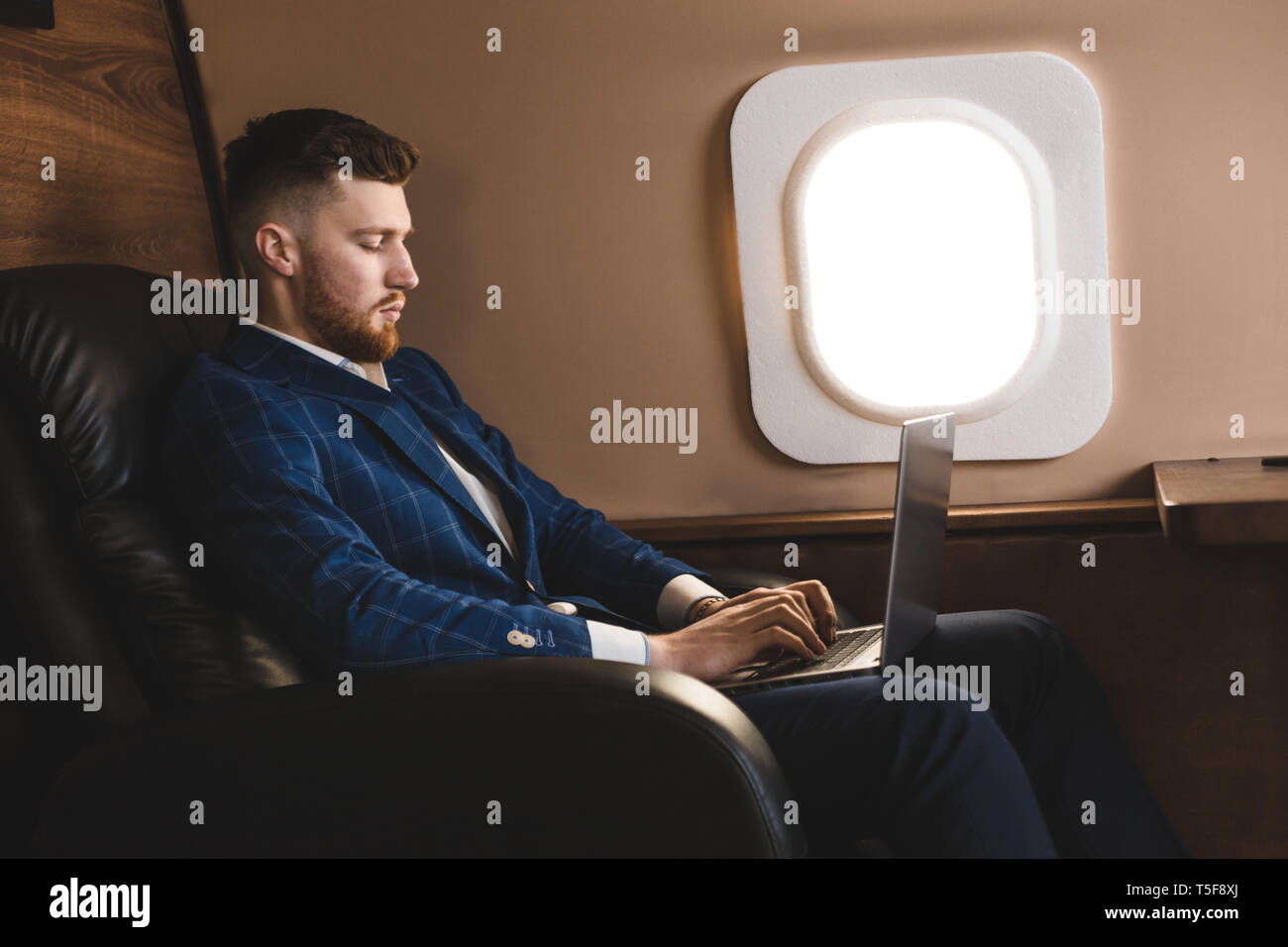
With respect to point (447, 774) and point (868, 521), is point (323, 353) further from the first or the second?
point (868, 521)

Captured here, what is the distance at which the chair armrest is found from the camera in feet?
3.16

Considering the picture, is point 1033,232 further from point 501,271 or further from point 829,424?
point 501,271

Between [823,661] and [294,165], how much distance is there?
102 centimetres

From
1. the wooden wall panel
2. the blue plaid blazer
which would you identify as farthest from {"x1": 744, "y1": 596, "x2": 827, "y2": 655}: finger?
the wooden wall panel

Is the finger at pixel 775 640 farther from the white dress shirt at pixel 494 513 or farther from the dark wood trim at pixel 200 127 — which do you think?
the dark wood trim at pixel 200 127

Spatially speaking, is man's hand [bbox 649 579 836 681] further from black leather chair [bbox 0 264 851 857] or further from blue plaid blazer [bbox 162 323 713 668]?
black leather chair [bbox 0 264 851 857]

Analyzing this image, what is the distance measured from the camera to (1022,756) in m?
1.45

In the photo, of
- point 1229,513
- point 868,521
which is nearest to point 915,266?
point 868,521

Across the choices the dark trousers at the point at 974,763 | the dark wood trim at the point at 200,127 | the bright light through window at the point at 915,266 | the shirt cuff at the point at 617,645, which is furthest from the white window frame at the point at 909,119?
the dark wood trim at the point at 200,127

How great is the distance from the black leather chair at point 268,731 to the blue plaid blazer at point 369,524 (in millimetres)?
85

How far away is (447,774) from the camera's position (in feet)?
3.28

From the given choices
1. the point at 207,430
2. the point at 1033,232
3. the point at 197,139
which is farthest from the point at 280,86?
the point at 1033,232

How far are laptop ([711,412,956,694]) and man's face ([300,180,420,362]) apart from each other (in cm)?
73

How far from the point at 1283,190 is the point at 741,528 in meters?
1.14
